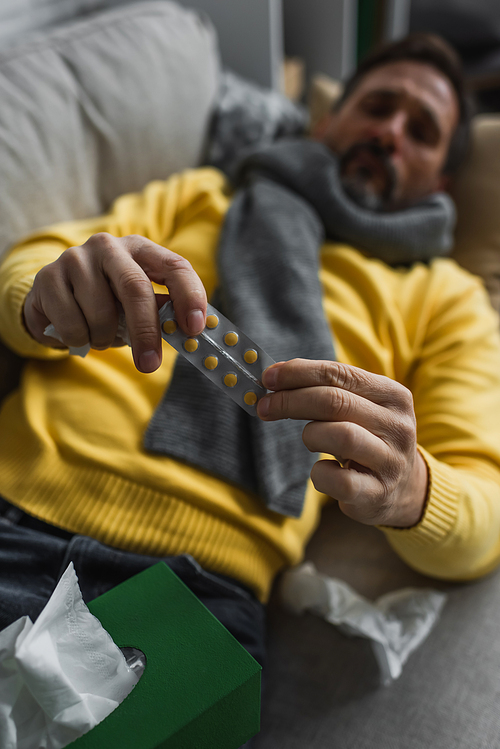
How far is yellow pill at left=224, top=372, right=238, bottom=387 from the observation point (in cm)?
36

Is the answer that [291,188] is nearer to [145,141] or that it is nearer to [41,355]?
[145,141]

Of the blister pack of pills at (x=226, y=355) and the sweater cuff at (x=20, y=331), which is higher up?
the blister pack of pills at (x=226, y=355)

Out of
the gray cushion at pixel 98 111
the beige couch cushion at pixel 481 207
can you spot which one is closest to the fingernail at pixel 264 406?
the gray cushion at pixel 98 111

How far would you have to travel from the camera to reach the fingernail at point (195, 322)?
35 cm

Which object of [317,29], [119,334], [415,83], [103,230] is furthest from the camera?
[317,29]


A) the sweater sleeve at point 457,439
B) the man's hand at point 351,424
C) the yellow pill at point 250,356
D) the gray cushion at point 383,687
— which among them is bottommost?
the gray cushion at point 383,687

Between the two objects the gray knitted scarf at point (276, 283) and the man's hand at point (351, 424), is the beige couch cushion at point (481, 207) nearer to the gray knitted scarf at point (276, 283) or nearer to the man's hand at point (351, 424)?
the gray knitted scarf at point (276, 283)

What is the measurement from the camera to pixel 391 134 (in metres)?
0.87

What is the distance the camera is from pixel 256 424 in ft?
1.81

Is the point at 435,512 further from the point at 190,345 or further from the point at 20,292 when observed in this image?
the point at 20,292

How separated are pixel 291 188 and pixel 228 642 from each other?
2.24 feet

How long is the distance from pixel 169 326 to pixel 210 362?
0.13 ft

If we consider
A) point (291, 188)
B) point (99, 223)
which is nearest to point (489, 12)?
point (291, 188)

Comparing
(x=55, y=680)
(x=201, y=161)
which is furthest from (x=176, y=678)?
(x=201, y=161)
